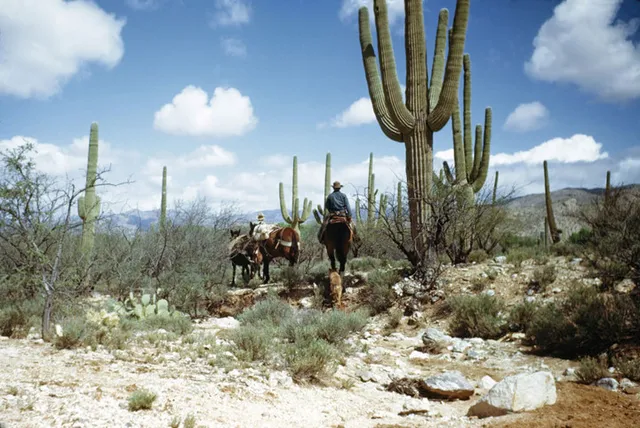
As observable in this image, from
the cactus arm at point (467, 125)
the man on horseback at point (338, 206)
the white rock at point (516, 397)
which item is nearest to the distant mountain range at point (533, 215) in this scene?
the cactus arm at point (467, 125)

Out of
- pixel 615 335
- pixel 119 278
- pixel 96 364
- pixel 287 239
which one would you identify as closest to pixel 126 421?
pixel 96 364

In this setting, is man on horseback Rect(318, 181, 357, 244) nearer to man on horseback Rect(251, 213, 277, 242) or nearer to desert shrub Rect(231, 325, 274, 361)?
man on horseback Rect(251, 213, 277, 242)

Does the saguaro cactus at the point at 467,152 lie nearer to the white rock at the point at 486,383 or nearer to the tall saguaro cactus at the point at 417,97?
the tall saguaro cactus at the point at 417,97

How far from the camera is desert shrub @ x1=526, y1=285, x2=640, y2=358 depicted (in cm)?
680

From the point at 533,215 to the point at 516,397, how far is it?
1594 inches

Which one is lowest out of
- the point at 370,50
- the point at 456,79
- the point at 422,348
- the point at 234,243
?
the point at 422,348

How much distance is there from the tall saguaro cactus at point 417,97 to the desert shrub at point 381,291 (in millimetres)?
1136

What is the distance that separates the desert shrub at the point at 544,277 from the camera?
33.9 ft

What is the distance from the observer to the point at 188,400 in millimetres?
4355

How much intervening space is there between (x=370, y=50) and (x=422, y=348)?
29.6 ft

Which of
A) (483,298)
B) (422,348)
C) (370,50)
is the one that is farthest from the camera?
(370,50)

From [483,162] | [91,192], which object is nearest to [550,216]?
[483,162]

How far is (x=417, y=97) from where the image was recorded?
→ 12.5 metres

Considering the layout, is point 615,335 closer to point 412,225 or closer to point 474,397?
point 474,397
